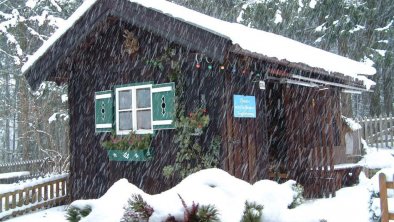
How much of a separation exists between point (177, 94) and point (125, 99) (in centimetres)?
141

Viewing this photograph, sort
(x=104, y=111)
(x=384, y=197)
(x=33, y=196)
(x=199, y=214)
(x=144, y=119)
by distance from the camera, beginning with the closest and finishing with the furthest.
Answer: (x=199, y=214)
(x=384, y=197)
(x=144, y=119)
(x=104, y=111)
(x=33, y=196)

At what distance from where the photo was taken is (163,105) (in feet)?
29.2

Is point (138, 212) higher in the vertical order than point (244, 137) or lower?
lower

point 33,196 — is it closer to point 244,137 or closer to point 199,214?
point 244,137

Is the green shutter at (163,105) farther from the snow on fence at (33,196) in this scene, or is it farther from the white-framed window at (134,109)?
the snow on fence at (33,196)

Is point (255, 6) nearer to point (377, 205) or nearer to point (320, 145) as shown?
point (320, 145)

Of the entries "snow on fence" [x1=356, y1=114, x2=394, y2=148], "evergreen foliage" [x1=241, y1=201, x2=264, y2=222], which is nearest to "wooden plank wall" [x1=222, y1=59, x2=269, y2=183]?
"evergreen foliage" [x1=241, y1=201, x2=264, y2=222]

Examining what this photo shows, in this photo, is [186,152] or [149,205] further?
[186,152]

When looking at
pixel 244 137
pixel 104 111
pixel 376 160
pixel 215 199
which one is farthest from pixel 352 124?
pixel 215 199

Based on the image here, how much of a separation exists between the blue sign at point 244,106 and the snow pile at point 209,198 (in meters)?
4.28

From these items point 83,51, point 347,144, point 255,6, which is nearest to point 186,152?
point 83,51

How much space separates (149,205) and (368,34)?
21580 mm

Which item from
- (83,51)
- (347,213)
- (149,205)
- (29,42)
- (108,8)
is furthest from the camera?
(29,42)

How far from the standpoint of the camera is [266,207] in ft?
12.3
